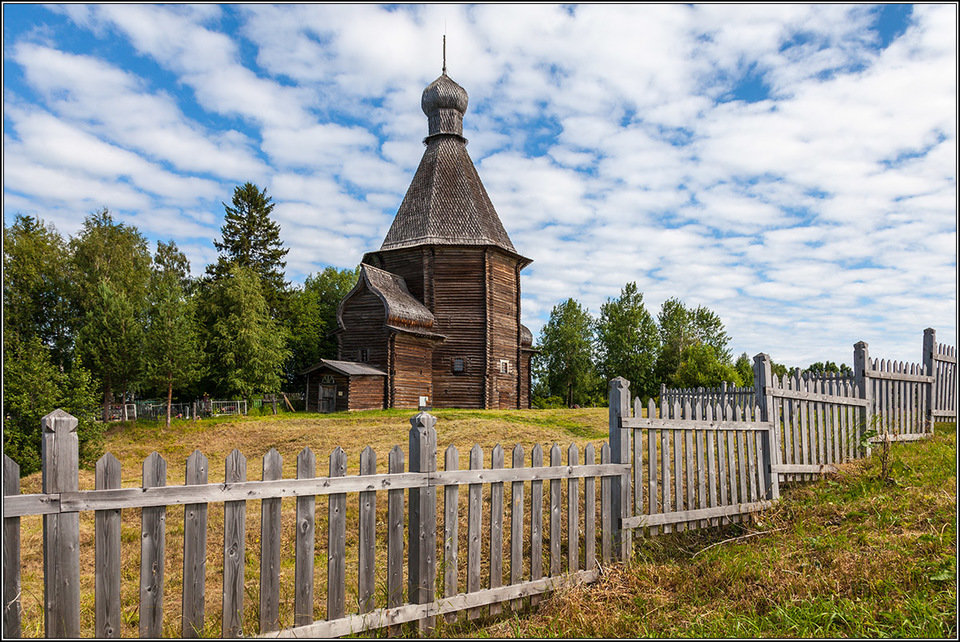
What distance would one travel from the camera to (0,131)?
3.43 m

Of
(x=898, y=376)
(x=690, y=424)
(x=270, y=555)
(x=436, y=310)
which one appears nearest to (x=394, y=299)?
(x=436, y=310)

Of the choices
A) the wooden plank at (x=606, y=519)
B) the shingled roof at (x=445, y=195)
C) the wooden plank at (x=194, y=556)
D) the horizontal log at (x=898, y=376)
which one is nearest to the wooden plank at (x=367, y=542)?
the wooden plank at (x=194, y=556)

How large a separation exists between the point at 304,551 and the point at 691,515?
4.36 meters

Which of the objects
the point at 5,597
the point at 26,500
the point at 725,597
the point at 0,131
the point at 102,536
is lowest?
the point at 725,597

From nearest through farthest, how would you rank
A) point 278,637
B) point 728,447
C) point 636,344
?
1. point 278,637
2. point 728,447
3. point 636,344

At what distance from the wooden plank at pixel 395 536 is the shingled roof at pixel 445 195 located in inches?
1072

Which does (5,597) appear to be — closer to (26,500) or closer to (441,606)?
(26,500)

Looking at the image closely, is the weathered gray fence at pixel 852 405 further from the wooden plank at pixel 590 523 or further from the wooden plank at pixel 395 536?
the wooden plank at pixel 395 536

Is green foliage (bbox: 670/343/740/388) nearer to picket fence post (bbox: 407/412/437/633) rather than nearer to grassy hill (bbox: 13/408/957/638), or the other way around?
grassy hill (bbox: 13/408/957/638)

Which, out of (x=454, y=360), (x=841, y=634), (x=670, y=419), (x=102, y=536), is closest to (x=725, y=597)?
(x=841, y=634)

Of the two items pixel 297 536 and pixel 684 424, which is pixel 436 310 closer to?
pixel 684 424

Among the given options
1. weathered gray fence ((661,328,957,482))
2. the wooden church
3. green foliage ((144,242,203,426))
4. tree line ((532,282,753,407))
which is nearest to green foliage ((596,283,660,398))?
tree line ((532,282,753,407))

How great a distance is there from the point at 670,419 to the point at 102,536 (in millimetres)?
5264

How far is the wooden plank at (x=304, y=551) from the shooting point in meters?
4.34
